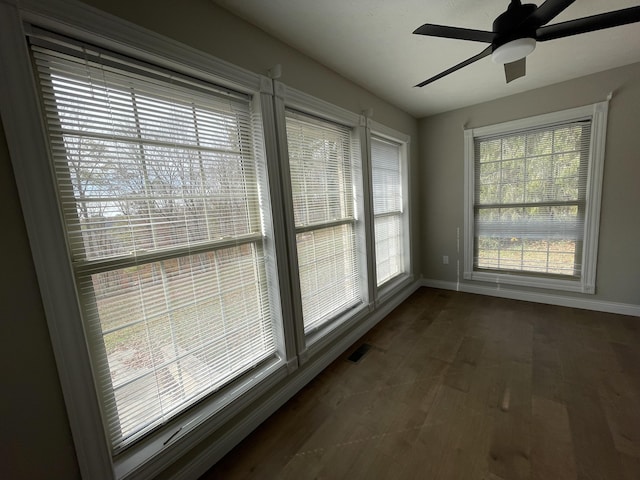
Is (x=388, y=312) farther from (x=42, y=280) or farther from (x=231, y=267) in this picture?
(x=42, y=280)

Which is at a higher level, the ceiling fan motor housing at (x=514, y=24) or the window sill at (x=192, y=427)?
the ceiling fan motor housing at (x=514, y=24)

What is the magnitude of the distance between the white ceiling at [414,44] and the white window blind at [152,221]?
0.61m

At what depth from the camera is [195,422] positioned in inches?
52.7

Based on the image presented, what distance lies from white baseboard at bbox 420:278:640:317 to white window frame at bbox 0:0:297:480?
3499 mm

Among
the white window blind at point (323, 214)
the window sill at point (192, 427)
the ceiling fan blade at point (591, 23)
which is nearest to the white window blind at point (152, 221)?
the window sill at point (192, 427)

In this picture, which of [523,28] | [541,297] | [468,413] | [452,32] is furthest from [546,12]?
[541,297]

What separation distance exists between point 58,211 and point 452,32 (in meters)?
1.93

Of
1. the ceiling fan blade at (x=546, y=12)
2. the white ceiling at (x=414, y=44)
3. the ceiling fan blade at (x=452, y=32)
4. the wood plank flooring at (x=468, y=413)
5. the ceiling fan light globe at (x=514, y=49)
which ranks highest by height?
the white ceiling at (x=414, y=44)

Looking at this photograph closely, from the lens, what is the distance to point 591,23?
1.24 m

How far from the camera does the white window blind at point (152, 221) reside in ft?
3.40

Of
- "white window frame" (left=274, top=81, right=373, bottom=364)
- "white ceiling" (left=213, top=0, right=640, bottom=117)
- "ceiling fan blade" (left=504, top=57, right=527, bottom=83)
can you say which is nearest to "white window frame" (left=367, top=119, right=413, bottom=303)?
"white window frame" (left=274, top=81, right=373, bottom=364)

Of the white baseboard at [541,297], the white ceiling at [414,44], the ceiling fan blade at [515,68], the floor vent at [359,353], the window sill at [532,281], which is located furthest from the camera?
the window sill at [532,281]

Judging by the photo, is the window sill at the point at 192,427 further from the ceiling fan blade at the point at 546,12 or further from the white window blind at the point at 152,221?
the ceiling fan blade at the point at 546,12

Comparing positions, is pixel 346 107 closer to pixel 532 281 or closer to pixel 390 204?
pixel 390 204
